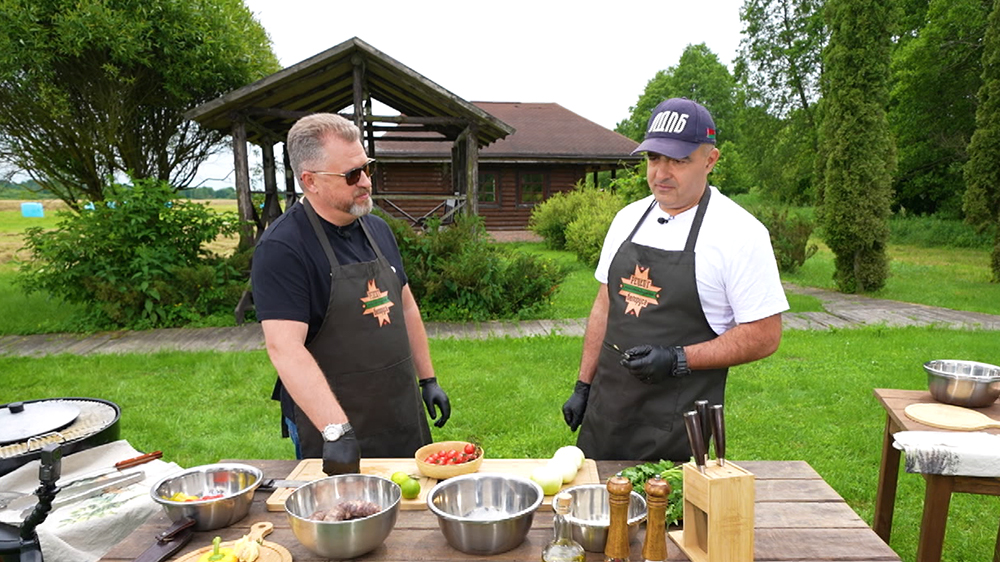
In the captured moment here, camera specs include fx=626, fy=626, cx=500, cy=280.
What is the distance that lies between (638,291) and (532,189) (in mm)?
20584

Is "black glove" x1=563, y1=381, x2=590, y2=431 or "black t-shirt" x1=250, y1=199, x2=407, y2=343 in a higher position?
"black t-shirt" x1=250, y1=199, x2=407, y2=343

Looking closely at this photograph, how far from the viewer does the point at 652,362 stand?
7.61 feet

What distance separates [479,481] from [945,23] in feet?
71.5

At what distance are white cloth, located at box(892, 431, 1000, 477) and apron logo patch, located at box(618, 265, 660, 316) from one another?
1.04 meters

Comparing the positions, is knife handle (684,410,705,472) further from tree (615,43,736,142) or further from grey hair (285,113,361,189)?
tree (615,43,736,142)

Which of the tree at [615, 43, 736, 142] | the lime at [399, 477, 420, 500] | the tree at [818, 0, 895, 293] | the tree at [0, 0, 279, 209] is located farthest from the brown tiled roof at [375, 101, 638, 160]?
the tree at [615, 43, 736, 142]

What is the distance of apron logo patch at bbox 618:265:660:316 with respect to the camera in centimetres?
250

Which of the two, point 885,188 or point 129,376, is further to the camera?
point 885,188

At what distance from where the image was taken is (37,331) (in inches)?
336

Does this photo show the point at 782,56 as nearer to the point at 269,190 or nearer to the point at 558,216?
Answer: the point at 558,216

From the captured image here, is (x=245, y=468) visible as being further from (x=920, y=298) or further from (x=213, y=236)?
(x=920, y=298)

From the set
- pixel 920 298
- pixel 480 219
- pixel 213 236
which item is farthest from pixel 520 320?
pixel 920 298

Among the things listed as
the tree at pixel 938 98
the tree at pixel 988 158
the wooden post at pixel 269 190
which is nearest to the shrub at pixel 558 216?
the tree at pixel 988 158

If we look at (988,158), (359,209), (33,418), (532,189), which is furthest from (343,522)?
(532,189)
